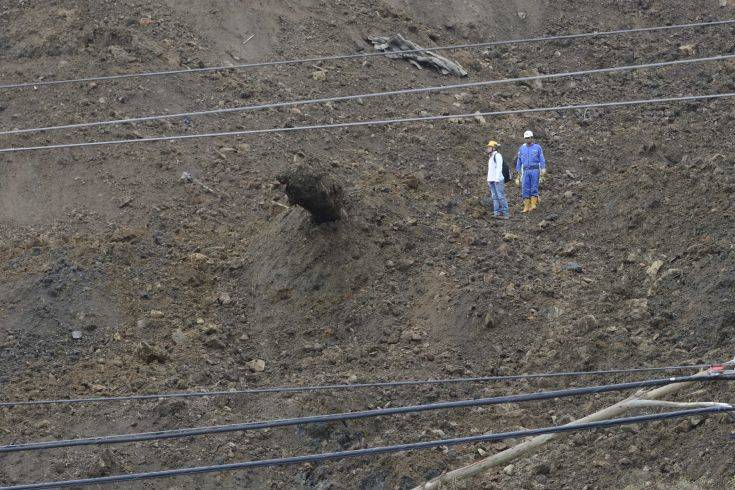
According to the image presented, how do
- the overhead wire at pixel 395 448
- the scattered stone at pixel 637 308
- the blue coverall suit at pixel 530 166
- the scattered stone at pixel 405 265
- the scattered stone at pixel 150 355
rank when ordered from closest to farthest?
the overhead wire at pixel 395 448 → the scattered stone at pixel 637 308 → the scattered stone at pixel 150 355 → the scattered stone at pixel 405 265 → the blue coverall suit at pixel 530 166

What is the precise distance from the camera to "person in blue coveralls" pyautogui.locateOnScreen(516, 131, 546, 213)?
1911 cm

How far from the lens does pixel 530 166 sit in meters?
19.2

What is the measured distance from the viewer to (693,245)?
17281mm

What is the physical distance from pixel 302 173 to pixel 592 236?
4527mm

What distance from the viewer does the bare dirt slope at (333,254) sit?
15.5m

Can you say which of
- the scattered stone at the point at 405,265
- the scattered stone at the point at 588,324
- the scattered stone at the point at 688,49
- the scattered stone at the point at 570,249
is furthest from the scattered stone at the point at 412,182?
the scattered stone at the point at 688,49

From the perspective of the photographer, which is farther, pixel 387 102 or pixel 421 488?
pixel 387 102

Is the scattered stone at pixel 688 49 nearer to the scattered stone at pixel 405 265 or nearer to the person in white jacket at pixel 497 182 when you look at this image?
the person in white jacket at pixel 497 182

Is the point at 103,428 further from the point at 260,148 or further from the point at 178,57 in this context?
the point at 178,57

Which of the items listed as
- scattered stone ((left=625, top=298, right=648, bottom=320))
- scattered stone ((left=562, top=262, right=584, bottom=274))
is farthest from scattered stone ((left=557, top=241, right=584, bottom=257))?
scattered stone ((left=625, top=298, right=648, bottom=320))

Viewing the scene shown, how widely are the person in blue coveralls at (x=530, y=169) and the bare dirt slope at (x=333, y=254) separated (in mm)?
376

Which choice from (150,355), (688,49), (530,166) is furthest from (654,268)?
(688,49)

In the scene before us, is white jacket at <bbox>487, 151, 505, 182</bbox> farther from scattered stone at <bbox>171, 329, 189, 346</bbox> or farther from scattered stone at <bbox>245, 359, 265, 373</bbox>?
scattered stone at <bbox>171, 329, 189, 346</bbox>

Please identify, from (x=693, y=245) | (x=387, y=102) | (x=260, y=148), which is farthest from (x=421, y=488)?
(x=387, y=102)
